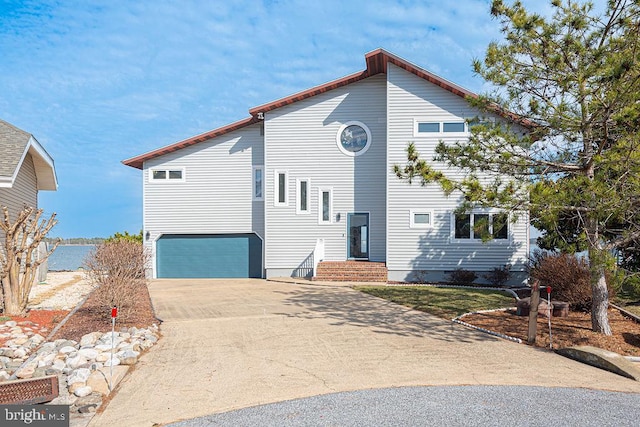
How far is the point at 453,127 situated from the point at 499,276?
18.2ft

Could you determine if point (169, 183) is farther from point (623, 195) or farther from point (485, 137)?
point (623, 195)

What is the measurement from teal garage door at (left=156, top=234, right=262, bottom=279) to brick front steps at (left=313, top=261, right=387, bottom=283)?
11.4ft

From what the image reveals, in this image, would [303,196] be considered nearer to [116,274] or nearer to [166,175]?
[166,175]

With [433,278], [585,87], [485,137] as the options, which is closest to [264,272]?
[433,278]

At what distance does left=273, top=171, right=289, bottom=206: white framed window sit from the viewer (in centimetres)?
1888

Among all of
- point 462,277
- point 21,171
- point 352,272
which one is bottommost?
point 462,277

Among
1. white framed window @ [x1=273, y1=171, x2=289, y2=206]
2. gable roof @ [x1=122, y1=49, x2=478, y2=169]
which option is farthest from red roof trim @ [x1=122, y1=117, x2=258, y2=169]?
white framed window @ [x1=273, y1=171, x2=289, y2=206]

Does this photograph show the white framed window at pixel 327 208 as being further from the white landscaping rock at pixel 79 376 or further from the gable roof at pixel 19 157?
the white landscaping rock at pixel 79 376

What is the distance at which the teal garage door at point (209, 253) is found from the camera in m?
20.0

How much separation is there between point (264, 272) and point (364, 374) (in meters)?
13.3

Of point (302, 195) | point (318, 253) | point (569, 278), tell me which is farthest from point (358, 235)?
point (569, 278)

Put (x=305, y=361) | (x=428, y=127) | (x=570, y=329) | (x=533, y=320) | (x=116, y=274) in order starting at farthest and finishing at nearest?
(x=428, y=127) → (x=116, y=274) → (x=570, y=329) → (x=533, y=320) → (x=305, y=361)

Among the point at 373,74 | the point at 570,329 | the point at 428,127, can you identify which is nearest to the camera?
the point at 570,329

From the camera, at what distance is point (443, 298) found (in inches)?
517
